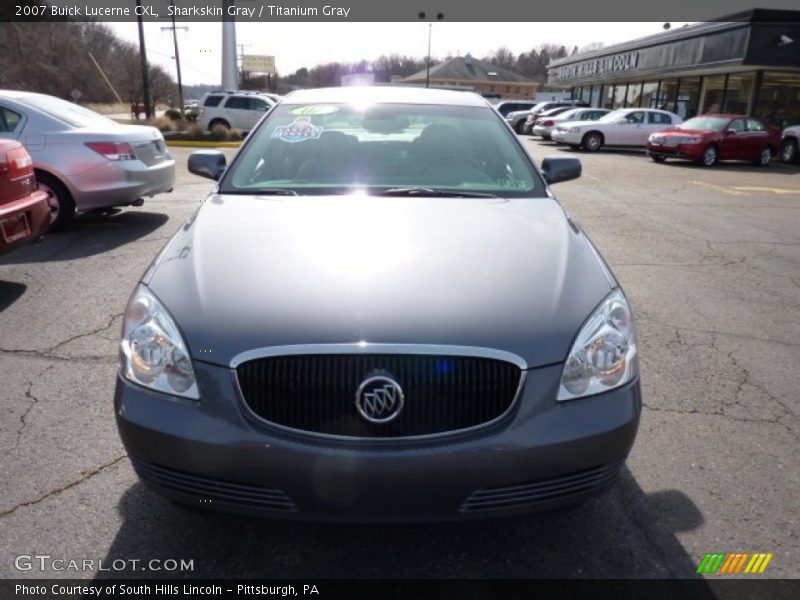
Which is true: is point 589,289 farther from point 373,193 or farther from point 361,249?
point 373,193

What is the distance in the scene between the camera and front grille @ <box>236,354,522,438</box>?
1889mm

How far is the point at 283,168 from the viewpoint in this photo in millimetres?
3418

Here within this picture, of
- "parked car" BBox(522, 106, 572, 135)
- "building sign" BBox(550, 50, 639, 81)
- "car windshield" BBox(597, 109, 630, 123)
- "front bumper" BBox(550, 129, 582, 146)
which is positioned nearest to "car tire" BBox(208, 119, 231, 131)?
"front bumper" BBox(550, 129, 582, 146)

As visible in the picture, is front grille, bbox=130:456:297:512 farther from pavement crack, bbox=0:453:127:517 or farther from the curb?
the curb

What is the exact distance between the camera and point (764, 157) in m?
18.8

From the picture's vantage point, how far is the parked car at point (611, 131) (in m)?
22.3

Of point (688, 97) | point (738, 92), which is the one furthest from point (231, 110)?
point (688, 97)

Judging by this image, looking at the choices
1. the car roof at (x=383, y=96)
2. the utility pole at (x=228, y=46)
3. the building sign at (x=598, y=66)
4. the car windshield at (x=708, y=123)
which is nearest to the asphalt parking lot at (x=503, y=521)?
the car roof at (x=383, y=96)

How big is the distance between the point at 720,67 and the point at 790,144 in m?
4.98

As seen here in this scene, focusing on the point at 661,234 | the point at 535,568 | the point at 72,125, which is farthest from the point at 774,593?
the point at 72,125

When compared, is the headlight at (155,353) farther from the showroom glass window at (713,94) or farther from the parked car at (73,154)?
the showroom glass window at (713,94)

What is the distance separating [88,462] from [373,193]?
5.95ft

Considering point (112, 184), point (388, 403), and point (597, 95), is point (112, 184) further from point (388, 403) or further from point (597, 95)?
point (597, 95)

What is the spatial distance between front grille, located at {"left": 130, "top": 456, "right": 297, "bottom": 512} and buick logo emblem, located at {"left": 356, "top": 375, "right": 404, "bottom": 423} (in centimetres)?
36
